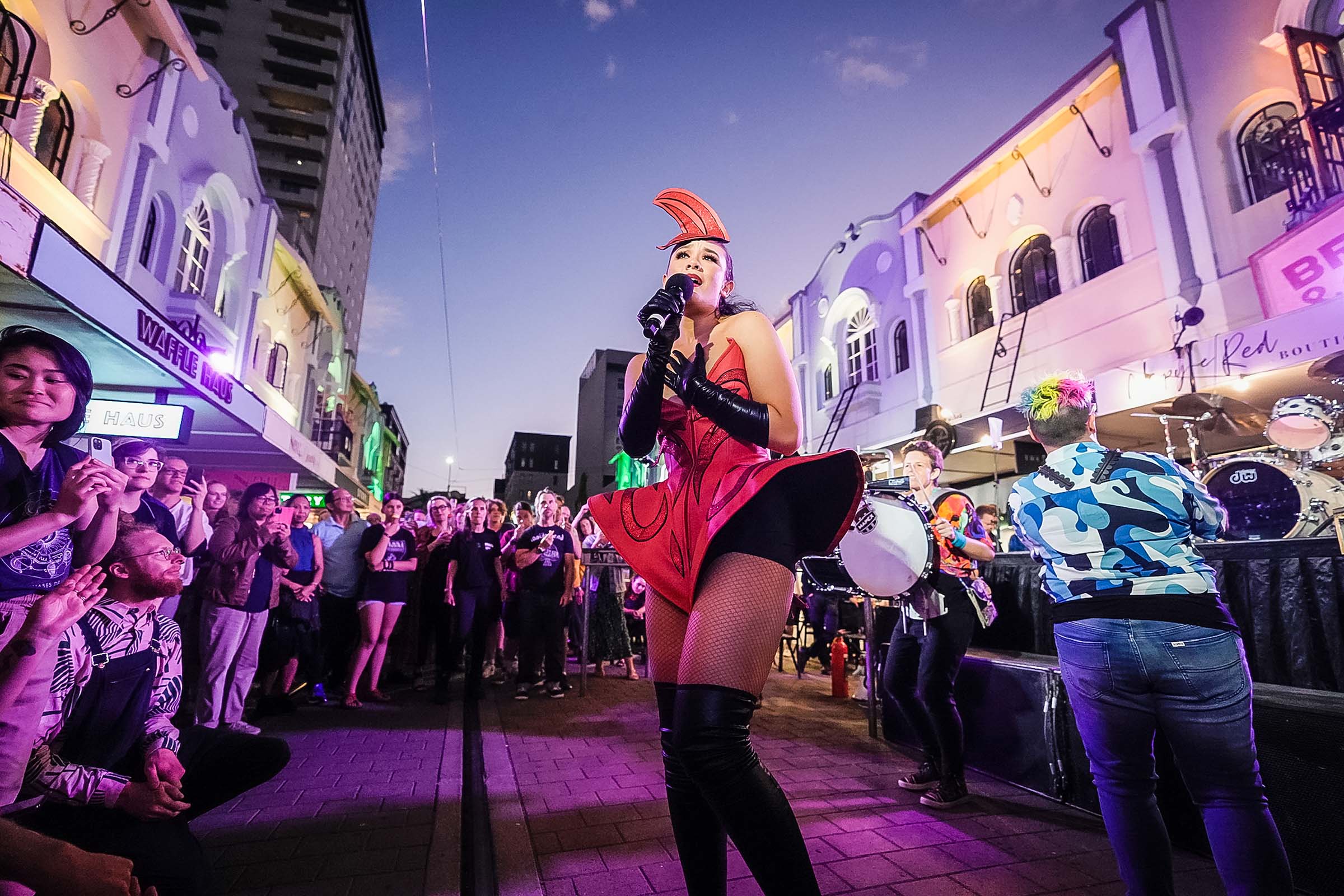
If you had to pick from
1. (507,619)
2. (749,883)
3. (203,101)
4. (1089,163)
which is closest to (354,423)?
(203,101)

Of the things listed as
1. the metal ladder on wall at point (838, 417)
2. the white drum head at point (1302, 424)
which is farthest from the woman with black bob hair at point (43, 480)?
the metal ladder on wall at point (838, 417)

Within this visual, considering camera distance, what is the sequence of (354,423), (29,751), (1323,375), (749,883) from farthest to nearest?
(354,423), (1323,375), (749,883), (29,751)

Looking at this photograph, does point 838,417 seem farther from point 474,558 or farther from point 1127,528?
point 1127,528

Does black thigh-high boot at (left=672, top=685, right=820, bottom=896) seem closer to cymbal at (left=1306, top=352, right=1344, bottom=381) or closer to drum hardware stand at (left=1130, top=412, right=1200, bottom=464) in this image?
drum hardware stand at (left=1130, top=412, right=1200, bottom=464)

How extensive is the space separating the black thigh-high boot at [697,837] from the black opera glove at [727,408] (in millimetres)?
692

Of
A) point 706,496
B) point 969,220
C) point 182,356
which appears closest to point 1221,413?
point 969,220

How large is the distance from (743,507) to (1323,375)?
8413 millimetres

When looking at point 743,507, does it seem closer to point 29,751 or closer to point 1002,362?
point 29,751

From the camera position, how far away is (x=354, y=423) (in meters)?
29.3

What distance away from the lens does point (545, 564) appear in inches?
265

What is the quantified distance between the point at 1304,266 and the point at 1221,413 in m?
2.23

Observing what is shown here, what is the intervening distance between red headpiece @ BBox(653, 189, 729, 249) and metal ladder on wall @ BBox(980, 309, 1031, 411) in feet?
39.3

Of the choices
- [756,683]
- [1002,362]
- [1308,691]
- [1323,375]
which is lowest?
[1308,691]

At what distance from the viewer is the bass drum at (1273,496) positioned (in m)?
4.96
